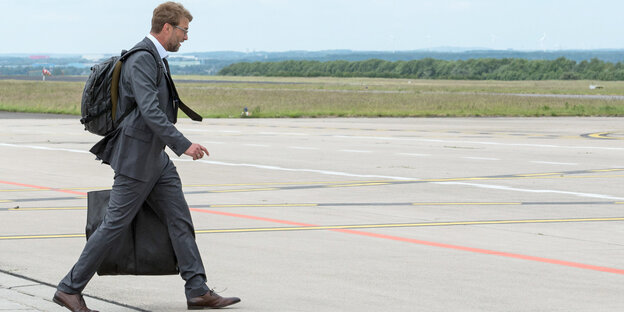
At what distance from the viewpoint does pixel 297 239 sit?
33.0 feet

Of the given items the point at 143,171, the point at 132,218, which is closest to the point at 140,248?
the point at 132,218

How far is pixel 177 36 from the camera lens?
6785 mm

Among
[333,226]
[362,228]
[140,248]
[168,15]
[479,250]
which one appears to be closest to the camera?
[168,15]

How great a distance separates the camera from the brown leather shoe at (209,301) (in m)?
6.83

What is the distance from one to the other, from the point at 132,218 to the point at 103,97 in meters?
0.76

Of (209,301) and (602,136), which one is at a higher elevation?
(209,301)

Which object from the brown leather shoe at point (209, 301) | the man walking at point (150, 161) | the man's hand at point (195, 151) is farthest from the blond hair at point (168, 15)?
the brown leather shoe at point (209, 301)

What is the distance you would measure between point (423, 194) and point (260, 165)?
18.3ft

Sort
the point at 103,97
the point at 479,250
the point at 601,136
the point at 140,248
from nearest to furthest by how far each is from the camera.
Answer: the point at 103,97, the point at 140,248, the point at 479,250, the point at 601,136

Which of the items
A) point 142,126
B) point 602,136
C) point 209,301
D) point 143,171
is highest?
point 142,126

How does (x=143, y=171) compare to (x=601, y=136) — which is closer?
(x=143, y=171)

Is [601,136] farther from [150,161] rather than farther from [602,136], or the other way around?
[150,161]

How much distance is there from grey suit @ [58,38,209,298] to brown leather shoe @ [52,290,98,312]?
34 millimetres

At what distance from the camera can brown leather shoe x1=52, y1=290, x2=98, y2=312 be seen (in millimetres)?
6664
